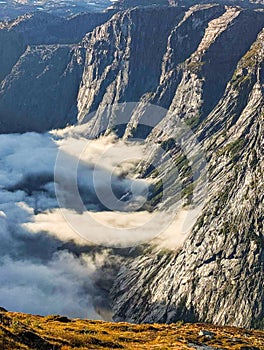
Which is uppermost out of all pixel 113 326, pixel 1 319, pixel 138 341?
pixel 113 326

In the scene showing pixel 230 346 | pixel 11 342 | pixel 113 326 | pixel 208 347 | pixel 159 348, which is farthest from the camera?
pixel 113 326

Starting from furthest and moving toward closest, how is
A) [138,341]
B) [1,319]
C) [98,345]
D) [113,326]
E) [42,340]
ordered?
[113,326], [138,341], [98,345], [1,319], [42,340]

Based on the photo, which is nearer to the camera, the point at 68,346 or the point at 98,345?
the point at 68,346

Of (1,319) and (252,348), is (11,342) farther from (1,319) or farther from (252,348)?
(252,348)

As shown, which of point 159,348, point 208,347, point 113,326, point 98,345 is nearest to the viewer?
point 98,345

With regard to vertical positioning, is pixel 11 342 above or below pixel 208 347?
below

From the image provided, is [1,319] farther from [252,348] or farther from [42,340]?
[252,348]

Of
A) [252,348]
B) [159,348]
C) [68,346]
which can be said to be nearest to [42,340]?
[68,346]

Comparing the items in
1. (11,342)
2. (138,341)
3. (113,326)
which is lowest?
(11,342)

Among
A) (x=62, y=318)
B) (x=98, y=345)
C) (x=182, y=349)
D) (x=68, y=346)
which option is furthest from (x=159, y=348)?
(x=62, y=318)

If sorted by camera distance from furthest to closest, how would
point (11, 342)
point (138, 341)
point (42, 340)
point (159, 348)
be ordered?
1. point (138, 341)
2. point (159, 348)
3. point (42, 340)
4. point (11, 342)
